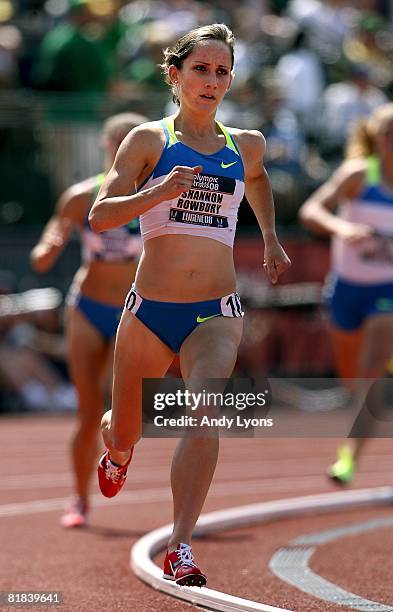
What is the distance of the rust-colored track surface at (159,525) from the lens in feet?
21.4

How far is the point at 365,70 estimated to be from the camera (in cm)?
1780

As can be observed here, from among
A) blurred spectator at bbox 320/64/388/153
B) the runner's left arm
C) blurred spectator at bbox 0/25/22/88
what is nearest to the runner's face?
the runner's left arm

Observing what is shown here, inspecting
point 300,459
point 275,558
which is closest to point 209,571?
point 275,558

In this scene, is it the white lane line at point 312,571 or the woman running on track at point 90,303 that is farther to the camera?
the woman running on track at point 90,303

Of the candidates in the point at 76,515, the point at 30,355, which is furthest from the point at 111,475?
the point at 30,355

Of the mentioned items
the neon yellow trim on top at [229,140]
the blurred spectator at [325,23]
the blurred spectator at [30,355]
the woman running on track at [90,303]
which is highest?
the neon yellow trim on top at [229,140]

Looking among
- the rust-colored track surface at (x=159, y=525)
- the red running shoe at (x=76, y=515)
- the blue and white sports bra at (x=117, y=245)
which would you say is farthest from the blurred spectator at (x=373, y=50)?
the red running shoe at (x=76, y=515)

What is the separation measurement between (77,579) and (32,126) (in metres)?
10.5

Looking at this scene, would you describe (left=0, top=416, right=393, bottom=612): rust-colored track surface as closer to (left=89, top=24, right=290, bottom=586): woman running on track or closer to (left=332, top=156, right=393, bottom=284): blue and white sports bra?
(left=89, top=24, right=290, bottom=586): woman running on track

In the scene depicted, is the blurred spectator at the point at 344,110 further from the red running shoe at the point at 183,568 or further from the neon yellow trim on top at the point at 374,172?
the red running shoe at the point at 183,568

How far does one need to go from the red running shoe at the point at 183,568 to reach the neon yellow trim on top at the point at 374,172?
4832 millimetres

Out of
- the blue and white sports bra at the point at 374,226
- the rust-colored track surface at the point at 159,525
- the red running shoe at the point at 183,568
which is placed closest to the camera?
the red running shoe at the point at 183,568

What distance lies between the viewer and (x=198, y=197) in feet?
19.7

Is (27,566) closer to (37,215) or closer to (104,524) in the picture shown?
(104,524)
